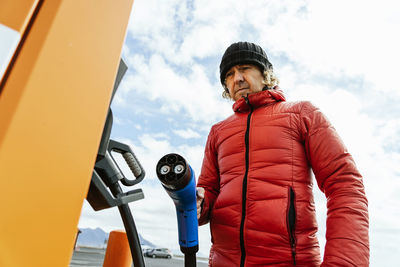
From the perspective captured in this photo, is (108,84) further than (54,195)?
Yes

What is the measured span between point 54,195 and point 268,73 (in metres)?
1.85

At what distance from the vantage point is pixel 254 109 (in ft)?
6.05

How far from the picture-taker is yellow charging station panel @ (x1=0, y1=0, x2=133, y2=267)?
18.0 inches

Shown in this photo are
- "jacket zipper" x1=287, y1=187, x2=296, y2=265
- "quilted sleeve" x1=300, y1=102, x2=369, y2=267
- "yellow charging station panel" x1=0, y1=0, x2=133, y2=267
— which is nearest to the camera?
"yellow charging station panel" x1=0, y1=0, x2=133, y2=267

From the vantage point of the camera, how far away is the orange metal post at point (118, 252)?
1225mm

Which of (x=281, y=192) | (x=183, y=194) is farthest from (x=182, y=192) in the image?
(x=281, y=192)

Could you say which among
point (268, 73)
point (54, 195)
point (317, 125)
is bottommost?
point (54, 195)

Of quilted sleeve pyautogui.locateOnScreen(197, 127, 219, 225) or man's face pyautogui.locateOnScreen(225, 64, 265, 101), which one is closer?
quilted sleeve pyautogui.locateOnScreen(197, 127, 219, 225)

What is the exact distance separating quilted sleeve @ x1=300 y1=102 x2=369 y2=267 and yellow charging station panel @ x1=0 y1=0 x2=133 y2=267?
1.17 meters

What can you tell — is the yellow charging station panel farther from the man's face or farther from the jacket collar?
the man's face

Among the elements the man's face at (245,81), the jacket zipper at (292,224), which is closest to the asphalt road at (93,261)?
the man's face at (245,81)

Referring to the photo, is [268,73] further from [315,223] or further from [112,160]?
[112,160]

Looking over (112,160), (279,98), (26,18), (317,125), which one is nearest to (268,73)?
(279,98)

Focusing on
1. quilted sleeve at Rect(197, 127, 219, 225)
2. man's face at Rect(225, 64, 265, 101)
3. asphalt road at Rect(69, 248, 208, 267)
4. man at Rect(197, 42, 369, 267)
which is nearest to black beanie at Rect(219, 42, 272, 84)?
man's face at Rect(225, 64, 265, 101)
